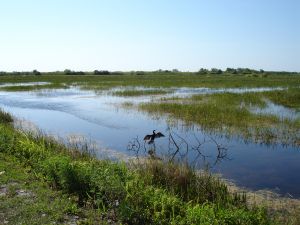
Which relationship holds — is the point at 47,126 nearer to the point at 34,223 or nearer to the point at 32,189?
the point at 32,189

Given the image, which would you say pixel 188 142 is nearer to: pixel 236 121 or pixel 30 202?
pixel 236 121

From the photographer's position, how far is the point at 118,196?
6684 millimetres

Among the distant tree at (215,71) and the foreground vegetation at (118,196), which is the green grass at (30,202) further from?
the distant tree at (215,71)

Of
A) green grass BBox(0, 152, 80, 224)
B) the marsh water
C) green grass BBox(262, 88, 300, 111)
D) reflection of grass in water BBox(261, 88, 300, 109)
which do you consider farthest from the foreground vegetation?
reflection of grass in water BBox(261, 88, 300, 109)

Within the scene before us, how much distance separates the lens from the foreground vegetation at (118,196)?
6156 mm

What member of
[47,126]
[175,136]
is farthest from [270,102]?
[47,126]

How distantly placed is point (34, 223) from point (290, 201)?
17.8ft

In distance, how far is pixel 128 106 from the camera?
24.8 meters

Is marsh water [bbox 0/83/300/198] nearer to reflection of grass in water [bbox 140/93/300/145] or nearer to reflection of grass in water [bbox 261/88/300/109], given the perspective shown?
reflection of grass in water [bbox 140/93/300/145]

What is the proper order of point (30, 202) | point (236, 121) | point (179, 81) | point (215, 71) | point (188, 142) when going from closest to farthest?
point (30, 202) → point (188, 142) → point (236, 121) → point (179, 81) → point (215, 71)

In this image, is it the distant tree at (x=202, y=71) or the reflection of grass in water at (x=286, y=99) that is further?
the distant tree at (x=202, y=71)

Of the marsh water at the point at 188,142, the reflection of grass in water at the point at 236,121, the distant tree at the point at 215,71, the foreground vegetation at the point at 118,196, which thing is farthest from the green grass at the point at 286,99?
the distant tree at the point at 215,71

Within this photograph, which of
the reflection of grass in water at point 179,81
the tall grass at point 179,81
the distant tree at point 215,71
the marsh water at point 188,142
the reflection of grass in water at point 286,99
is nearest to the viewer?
the marsh water at point 188,142

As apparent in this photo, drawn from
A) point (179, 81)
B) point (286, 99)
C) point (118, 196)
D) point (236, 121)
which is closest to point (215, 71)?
point (179, 81)
